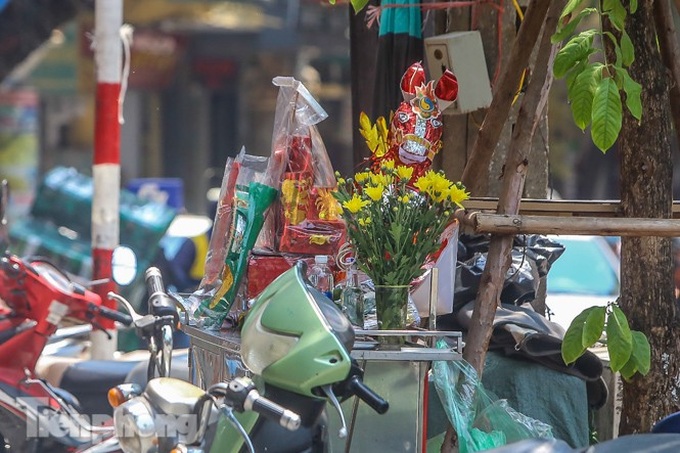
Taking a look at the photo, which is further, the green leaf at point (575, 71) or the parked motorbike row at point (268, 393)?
the green leaf at point (575, 71)

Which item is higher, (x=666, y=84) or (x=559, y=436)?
(x=666, y=84)

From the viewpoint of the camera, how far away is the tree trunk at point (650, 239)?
3506mm

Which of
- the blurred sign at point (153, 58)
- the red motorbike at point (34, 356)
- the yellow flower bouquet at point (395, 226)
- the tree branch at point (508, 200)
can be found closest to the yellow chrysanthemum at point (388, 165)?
the yellow flower bouquet at point (395, 226)

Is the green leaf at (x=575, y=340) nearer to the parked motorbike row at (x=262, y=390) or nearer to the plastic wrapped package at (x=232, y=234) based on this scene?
the parked motorbike row at (x=262, y=390)

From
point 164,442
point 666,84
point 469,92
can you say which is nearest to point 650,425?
point 666,84

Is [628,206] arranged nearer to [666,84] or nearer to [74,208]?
[666,84]

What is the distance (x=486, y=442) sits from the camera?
321 centimetres

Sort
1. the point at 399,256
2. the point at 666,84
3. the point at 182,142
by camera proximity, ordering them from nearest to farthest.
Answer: the point at 399,256 < the point at 666,84 < the point at 182,142

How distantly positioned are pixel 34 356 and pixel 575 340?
227 centimetres

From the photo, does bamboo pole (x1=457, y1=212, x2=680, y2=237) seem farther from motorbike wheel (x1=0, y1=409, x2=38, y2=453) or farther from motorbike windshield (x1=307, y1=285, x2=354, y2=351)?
motorbike wheel (x1=0, y1=409, x2=38, y2=453)

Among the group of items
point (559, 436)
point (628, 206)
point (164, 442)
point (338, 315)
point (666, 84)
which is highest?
point (666, 84)

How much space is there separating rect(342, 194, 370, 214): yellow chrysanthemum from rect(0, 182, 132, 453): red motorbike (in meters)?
1.61

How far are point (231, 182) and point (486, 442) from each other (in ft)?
3.70

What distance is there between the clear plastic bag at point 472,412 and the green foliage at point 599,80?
76cm
